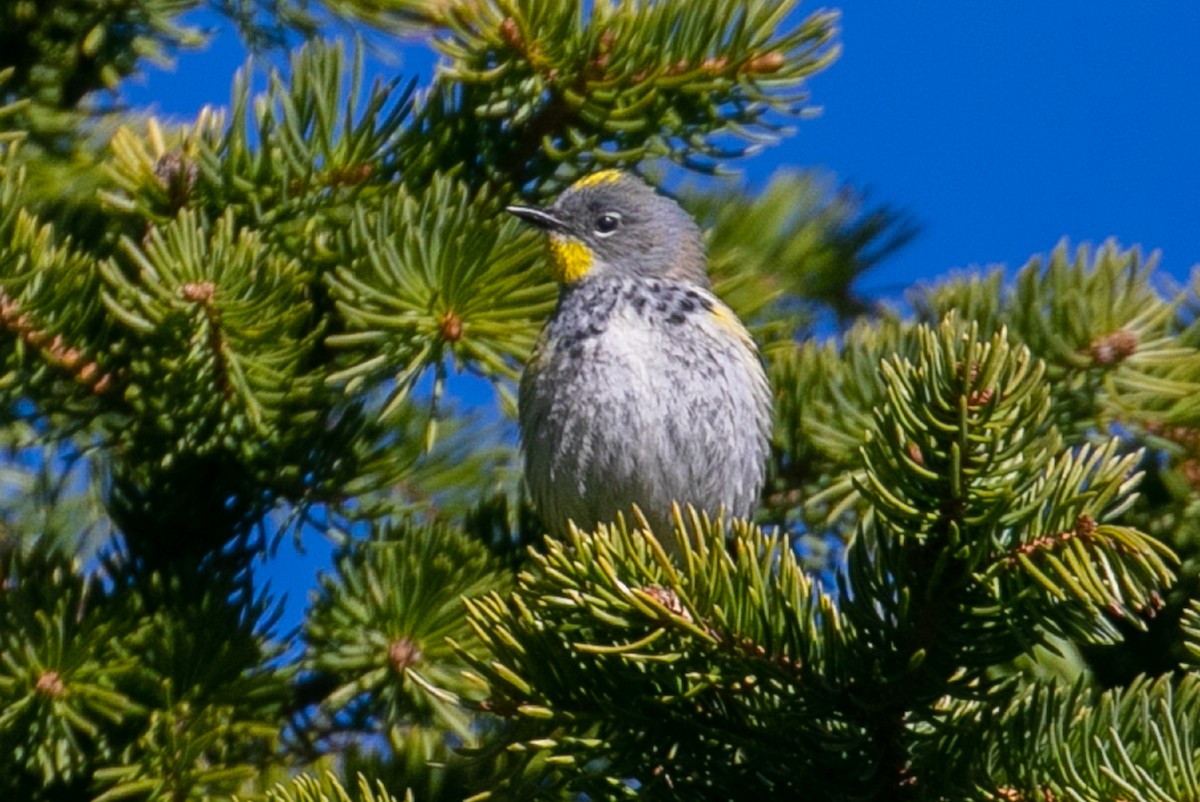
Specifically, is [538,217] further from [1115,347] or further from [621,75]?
[1115,347]

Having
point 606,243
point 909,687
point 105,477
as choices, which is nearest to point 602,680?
point 909,687

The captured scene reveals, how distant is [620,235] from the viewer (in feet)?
13.9

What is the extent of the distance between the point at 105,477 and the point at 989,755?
1.70 meters

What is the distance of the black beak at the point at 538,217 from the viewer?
2857mm

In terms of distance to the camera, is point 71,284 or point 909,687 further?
point 71,284

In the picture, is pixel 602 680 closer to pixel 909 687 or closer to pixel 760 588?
pixel 760 588

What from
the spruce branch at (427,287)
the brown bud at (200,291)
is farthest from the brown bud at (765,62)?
the brown bud at (200,291)

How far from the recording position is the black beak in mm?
2857

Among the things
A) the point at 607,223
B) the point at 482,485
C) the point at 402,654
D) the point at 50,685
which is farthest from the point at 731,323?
the point at 50,685

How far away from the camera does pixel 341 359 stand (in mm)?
2561

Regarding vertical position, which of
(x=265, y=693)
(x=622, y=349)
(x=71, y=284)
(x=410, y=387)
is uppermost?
(x=622, y=349)

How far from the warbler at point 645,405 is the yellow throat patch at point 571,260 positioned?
289mm

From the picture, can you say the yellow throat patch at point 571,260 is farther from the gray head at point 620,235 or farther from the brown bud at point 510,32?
the brown bud at point 510,32

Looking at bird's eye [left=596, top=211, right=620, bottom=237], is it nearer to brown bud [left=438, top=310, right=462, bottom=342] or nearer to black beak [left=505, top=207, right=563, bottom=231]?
black beak [left=505, top=207, right=563, bottom=231]
